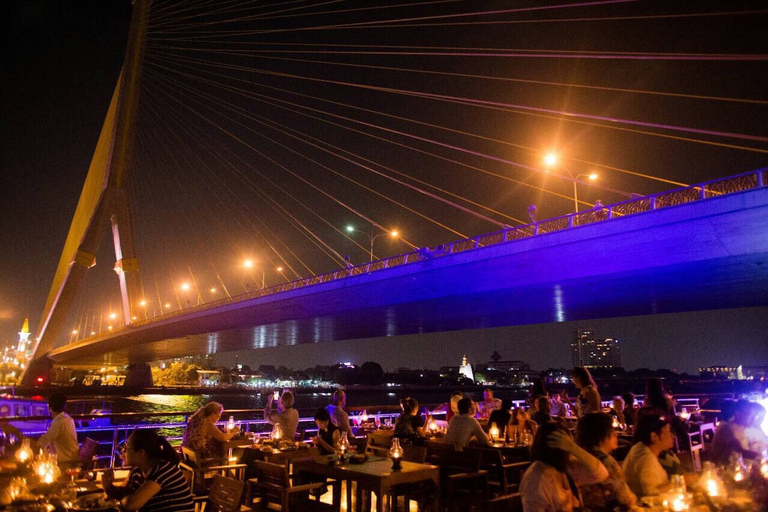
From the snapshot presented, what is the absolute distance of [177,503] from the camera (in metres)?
3.74

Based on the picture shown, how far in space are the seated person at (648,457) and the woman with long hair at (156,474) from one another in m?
3.00

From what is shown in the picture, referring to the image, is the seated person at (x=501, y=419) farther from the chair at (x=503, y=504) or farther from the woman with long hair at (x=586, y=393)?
the chair at (x=503, y=504)

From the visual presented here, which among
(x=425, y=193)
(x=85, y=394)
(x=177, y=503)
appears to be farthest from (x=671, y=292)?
(x=85, y=394)

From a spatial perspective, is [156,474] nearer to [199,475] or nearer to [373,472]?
[373,472]

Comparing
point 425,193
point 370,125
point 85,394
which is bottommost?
point 85,394

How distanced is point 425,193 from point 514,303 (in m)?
6.71

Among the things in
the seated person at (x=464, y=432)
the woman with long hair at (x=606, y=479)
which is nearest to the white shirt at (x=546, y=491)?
the woman with long hair at (x=606, y=479)

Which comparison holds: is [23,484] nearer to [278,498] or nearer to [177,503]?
[177,503]

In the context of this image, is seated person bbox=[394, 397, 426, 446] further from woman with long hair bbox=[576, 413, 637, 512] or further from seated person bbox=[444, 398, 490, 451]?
woman with long hair bbox=[576, 413, 637, 512]

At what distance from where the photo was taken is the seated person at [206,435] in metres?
6.65

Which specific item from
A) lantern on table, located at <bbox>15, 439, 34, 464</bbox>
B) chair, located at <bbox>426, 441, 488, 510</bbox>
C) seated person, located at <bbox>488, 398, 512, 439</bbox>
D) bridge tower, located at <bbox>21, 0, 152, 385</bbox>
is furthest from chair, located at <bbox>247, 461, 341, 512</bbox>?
bridge tower, located at <bbox>21, 0, 152, 385</bbox>

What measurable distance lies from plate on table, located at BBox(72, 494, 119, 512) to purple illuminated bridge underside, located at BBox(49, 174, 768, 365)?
15.8 meters

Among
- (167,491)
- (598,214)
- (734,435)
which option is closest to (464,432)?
(734,435)

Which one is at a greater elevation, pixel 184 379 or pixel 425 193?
pixel 425 193
